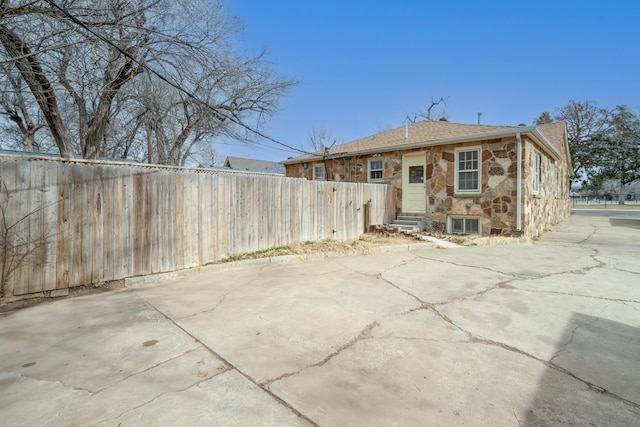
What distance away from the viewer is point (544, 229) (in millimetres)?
11547

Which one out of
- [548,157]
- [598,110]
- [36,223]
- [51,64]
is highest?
[598,110]

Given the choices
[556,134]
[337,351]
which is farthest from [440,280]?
[556,134]

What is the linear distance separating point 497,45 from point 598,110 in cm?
2397

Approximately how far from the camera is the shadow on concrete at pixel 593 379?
70.7 inches

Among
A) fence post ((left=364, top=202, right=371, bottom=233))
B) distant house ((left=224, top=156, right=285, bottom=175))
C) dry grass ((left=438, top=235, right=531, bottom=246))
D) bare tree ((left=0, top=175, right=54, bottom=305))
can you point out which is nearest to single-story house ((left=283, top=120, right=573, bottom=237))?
dry grass ((left=438, top=235, right=531, bottom=246))

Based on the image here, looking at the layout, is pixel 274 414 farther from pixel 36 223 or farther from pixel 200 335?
pixel 36 223

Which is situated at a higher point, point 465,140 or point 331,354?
point 465,140

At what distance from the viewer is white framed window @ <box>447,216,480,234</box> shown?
9.77m

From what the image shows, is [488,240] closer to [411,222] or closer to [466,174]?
[466,174]

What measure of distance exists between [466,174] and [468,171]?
0.39 ft

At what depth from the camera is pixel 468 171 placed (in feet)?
31.9

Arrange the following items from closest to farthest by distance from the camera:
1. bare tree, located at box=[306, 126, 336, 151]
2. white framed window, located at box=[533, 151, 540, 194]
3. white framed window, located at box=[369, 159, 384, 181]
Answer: white framed window, located at box=[533, 151, 540, 194]
white framed window, located at box=[369, 159, 384, 181]
bare tree, located at box=[306, 126, 336, 151]

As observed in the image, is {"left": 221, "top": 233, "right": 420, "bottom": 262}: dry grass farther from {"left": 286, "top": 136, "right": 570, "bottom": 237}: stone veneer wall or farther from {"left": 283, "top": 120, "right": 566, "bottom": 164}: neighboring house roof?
{"left": 283, "top": 120, "right": 566, "bottom": 164}: neighboring house roof

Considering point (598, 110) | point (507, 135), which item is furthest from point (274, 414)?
point (598, 110)
